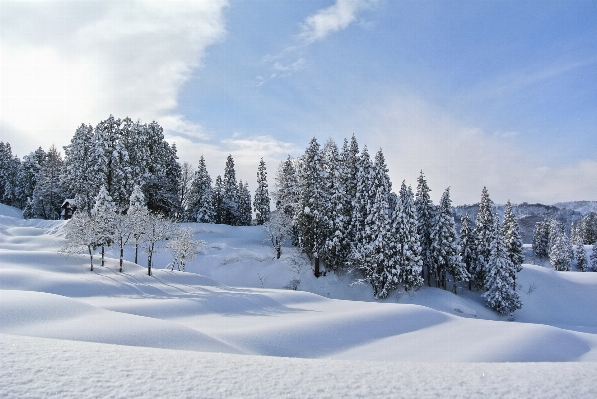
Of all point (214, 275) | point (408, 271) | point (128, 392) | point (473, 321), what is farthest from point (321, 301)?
point (128, 392)

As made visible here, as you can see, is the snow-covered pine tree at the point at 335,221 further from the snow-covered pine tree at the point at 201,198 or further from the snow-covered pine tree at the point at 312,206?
the snow-covered pine tree at the point at 201,198

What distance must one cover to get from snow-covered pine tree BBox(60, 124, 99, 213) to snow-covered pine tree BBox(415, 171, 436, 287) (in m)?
41.9

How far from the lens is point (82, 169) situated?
50.3m

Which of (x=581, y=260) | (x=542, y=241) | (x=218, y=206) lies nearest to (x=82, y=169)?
(x=218, y=206)

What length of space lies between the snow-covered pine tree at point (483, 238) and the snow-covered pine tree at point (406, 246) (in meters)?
9.77

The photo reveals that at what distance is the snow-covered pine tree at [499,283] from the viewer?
129 ft

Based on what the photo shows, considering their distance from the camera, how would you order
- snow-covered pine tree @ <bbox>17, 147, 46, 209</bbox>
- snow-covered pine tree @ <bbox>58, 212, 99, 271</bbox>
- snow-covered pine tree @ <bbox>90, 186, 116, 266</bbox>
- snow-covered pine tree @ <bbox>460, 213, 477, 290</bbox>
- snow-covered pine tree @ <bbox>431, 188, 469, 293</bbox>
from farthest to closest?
snow-covered pine tree @ <bbox>17, 147, 46, 209</bbox> < snow-covered pine tree @ <bbox>460, 213, 477, 290</bbox> < snow-covered pine tree @ <bbox>431, 188, 469, 293</bbox> < snow-covered pine tree @ <bbox>90, 186, 116, 266</bbox> < snow-covered pine tree @ <bbox>58, 212, 99, 271</bbox>

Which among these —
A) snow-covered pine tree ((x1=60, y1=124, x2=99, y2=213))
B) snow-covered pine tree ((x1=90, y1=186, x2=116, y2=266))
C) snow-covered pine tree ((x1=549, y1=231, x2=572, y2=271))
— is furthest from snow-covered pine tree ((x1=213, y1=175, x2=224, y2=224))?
snow-covered pine tree ((x1=549, y1=231, x2=572, y2=271))

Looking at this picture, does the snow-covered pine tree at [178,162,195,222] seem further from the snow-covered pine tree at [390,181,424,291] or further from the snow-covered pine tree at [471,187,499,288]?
the snow-covered pine tree at [471,187,499,288]

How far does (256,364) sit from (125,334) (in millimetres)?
6738

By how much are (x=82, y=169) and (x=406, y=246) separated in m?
44.7

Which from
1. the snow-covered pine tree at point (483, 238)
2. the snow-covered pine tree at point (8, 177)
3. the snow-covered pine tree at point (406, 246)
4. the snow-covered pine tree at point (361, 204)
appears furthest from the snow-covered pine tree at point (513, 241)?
the snow-covered pine tree at point (8, 177)

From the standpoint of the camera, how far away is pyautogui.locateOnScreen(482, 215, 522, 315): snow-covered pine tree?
129 ft

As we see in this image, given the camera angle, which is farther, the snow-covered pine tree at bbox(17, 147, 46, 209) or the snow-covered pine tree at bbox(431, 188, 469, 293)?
the snow-covered pine tree at bbox(17, 147, 46, 209)
